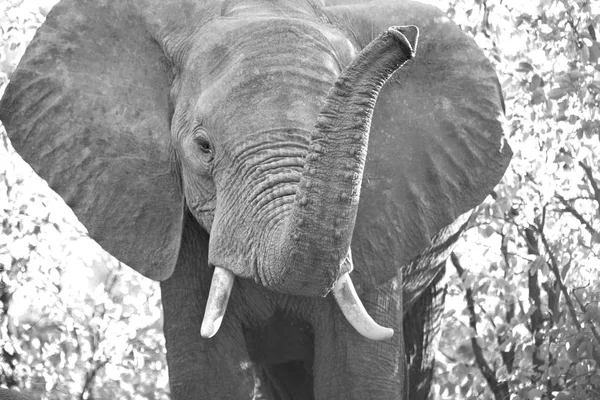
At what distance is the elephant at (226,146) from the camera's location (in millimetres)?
5238

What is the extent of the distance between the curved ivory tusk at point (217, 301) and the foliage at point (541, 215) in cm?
177

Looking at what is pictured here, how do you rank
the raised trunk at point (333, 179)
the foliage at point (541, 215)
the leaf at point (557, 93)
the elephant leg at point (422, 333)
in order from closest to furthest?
the raised trunk at point (333, 179)
the leaf at point (557, 93)
the foliage at point (541, 215)
the elephant leg at point (422, 333)

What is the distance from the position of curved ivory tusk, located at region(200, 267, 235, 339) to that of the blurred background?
1895mm

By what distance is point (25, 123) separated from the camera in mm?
5621

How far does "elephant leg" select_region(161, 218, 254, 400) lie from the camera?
18.1 feet

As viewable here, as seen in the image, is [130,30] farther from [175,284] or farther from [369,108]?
[369,108]

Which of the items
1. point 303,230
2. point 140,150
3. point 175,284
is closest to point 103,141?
point 140,150

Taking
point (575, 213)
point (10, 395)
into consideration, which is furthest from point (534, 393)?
point (10, 395)

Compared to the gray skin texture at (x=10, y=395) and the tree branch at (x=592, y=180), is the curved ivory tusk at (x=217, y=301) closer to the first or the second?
the gray skin texture at (x=10, y=395)

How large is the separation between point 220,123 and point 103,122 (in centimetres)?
65

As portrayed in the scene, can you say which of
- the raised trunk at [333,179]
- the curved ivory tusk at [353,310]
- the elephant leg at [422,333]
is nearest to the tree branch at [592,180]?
the elephant leg at [422,333]

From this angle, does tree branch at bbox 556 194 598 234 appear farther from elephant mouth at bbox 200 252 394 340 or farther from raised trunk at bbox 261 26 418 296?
raised trunk at bbox 261 26 418 296

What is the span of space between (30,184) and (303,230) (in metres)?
3.88

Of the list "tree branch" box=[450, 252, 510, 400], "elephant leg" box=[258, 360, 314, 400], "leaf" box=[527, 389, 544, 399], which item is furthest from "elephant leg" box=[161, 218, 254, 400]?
"tree branch" box=[450, 252, 510, 400]
